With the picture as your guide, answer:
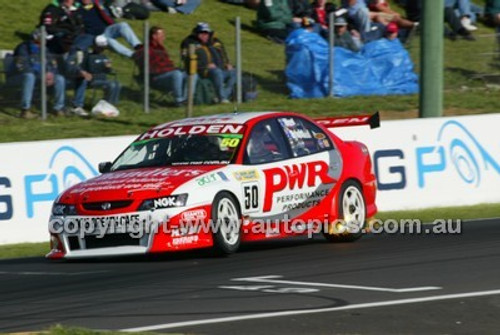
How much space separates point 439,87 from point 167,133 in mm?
9779

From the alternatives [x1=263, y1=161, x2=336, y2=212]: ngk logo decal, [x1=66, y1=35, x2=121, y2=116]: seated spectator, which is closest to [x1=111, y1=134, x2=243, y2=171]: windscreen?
[x1=263, y1=161, x2=336, y2=212]: ngk logo decal

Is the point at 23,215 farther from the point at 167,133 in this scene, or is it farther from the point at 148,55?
the point at 148,55

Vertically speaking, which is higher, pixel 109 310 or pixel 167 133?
pixel 167 133

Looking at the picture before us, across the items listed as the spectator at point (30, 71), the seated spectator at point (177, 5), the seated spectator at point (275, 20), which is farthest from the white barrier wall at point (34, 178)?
the seated spectator at point (177, 5)

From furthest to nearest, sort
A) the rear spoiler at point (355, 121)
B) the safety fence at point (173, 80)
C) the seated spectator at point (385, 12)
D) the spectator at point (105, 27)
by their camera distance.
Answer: the seated spectator at point (385, 12), the spectator at point (105, 27), the safety fence at point (173, 80), the rear spoiler at point (355, 121)

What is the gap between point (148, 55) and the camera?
22.9 m

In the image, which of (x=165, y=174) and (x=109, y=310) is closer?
(x=109, y=310)

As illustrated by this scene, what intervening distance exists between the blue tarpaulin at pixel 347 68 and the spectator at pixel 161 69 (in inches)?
101

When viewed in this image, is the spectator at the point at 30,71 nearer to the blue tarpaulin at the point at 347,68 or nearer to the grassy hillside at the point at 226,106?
the grassy hillside at the point at 226,106

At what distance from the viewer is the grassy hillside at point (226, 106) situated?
22.2m

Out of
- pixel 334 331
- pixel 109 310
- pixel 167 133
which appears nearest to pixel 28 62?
pixel 167 133

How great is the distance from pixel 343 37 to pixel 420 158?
681 cm

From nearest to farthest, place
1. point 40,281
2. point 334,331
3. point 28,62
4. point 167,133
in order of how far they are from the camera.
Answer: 1. point 334,331
2. point 40,281
3. point 167,133
4. point 28,62

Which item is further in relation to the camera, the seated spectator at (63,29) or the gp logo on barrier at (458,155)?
the seated spectator at (63,29)
